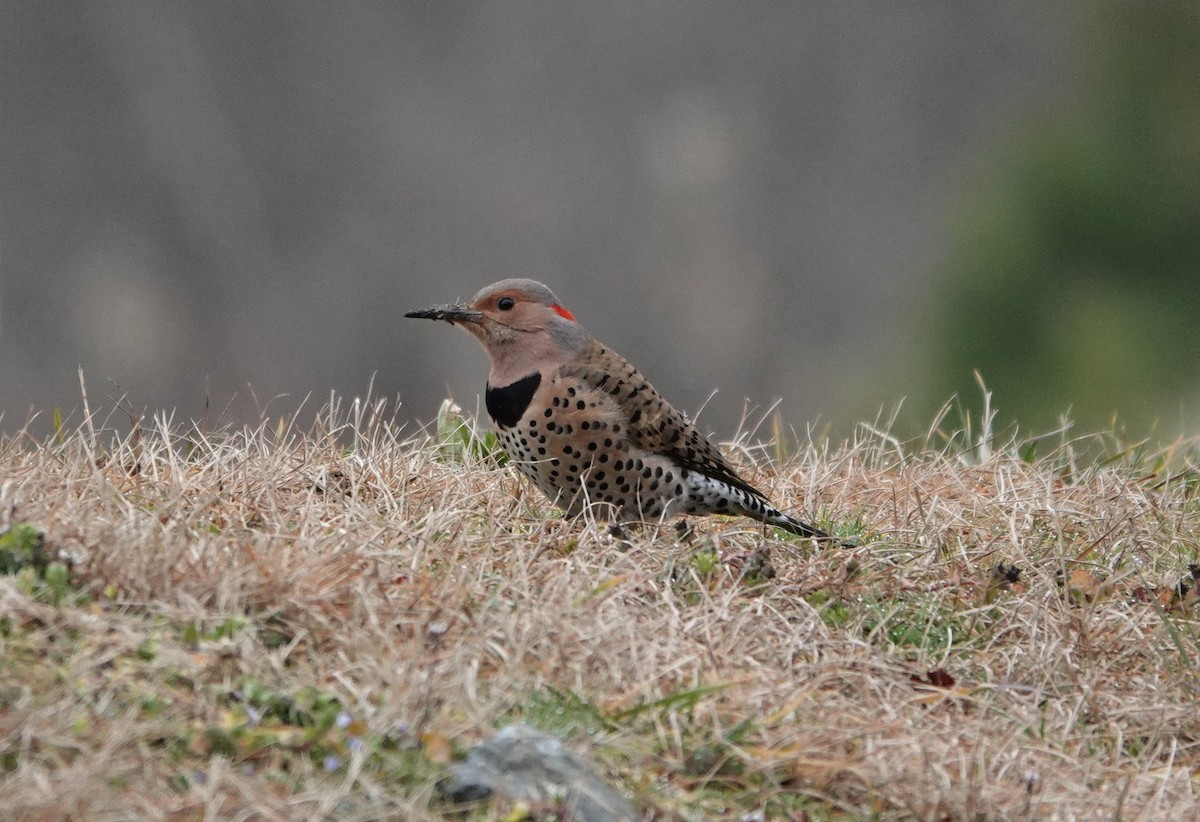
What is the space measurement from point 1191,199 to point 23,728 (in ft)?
64.5

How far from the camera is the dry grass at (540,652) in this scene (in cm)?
296

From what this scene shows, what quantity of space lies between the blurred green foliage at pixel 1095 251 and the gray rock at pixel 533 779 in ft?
43.4

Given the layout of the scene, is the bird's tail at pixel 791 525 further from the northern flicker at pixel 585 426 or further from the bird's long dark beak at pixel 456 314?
the bird's long dark beak at pixel 456 314

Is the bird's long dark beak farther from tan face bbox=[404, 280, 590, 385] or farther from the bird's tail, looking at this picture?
the bird's tail

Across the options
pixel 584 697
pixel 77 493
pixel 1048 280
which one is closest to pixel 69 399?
pixel 1048 280

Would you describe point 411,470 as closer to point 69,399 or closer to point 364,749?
point 364,749

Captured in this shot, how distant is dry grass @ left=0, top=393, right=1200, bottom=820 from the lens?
296cm

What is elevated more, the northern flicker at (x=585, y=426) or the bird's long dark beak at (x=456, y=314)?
the bird's long dark beak at (x=456, y=314)

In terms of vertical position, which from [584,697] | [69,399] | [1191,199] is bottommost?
[69,399]

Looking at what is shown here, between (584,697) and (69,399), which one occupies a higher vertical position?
(584,697)

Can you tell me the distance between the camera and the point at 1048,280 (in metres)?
19.6

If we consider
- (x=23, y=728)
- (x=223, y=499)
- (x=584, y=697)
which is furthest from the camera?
(x=223, y=499)

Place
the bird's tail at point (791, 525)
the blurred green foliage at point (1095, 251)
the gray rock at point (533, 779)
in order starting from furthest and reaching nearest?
the blurred green foliage at point (1095, 251), the bird's tail at point (791, 525), the gray rock at point (533, 779)

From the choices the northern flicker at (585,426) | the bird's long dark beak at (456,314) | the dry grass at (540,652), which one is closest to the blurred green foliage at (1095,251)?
the northern flicker at (585,426)
